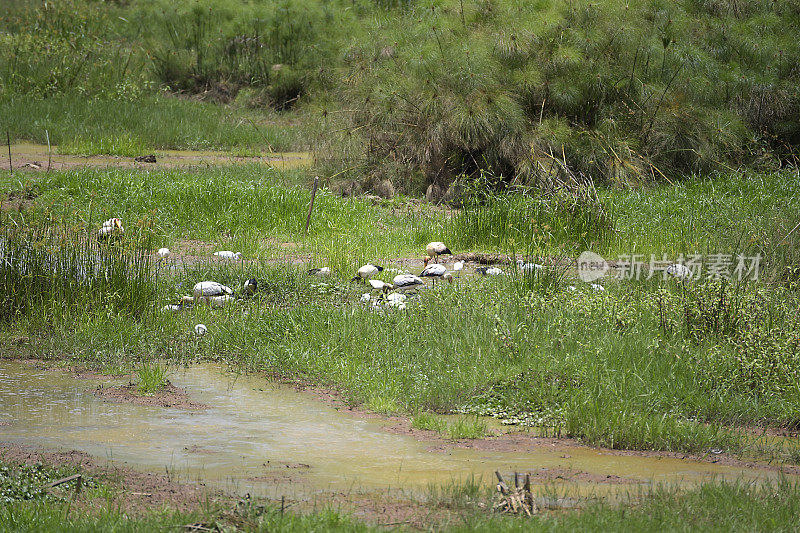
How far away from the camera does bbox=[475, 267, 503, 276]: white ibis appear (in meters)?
8.63

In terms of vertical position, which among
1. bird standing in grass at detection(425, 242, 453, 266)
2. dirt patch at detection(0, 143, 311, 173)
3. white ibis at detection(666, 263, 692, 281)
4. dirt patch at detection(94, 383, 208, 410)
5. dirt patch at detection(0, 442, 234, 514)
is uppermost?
dirt patch at detection(0, 442, 234, 514)

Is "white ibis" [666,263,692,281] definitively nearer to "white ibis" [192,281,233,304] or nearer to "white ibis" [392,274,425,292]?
"white ibis" [392,274,425,292]

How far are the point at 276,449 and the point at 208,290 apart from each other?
10.3 feet

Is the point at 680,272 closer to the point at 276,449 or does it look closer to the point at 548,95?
the point at 276,449

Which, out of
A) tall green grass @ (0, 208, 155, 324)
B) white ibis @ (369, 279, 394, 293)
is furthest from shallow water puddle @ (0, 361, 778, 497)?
white ibis @ (369, 279, 394, 293)

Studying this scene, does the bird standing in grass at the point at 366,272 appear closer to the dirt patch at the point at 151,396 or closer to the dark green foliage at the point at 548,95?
the dirt patch at the point at 151,396

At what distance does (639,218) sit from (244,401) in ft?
21.3

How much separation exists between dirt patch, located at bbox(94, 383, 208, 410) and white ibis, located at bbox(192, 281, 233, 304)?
1867 mm

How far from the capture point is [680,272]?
306 inches

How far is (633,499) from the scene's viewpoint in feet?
12.9

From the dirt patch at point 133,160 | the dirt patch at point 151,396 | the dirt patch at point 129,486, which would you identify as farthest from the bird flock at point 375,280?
the dirt patch at point 133,160

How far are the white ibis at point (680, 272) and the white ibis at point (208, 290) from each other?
3.79 m

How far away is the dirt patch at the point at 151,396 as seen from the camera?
17.8 feet

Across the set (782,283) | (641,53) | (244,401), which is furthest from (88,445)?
(641,53)
